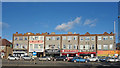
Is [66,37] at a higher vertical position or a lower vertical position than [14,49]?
higher

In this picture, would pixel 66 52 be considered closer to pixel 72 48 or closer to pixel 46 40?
pixel 72 48

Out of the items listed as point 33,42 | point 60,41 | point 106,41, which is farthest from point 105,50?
point 33,42

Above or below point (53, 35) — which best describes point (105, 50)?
below

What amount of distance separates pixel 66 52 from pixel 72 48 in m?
2.69

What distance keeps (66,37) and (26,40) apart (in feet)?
50.8

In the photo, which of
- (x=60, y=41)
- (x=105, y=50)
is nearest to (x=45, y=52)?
(x=60, y=41)

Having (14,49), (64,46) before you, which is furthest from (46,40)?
(14,49)

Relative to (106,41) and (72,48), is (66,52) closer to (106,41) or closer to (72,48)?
(72,48)

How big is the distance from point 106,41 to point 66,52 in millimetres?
15225

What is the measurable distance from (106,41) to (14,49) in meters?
34.8

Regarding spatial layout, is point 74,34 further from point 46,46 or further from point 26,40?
point 26,40

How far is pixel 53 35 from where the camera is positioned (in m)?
69.1

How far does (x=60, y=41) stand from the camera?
6856cm

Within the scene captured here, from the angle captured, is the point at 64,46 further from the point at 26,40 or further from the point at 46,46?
the point at 26,40
